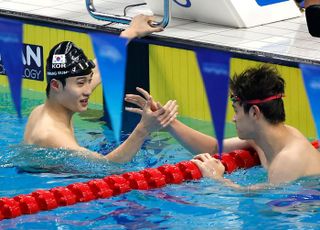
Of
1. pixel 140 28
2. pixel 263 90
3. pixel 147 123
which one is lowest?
pixel 147 123

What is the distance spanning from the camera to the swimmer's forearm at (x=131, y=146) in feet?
18.8

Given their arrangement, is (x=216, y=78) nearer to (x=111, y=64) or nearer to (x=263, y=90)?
(x=263, y=90)

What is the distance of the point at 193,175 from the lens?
5.70 metres

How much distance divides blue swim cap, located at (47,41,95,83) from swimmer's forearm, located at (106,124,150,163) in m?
0.53

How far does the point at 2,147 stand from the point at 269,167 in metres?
1.84

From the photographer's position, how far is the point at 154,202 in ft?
18.2

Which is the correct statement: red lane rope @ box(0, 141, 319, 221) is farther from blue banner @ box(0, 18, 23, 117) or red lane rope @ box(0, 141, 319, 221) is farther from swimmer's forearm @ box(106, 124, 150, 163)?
blue banner @ box(0, 18, 23, 117)

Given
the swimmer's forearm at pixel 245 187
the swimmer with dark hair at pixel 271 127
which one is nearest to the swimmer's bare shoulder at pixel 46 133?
the swimmer's forearm at pixel 245 187

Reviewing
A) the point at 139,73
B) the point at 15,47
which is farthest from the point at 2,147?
the point at 139,73

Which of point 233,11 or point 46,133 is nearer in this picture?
point 46,133

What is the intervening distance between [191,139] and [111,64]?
0.64 metres

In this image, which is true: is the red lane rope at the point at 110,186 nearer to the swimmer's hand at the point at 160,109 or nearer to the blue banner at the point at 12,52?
the swimmer's hand at the point at 160,109

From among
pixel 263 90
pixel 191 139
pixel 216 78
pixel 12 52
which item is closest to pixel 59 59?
pixel 12 52

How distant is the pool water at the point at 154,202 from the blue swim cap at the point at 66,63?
420 millimetres
